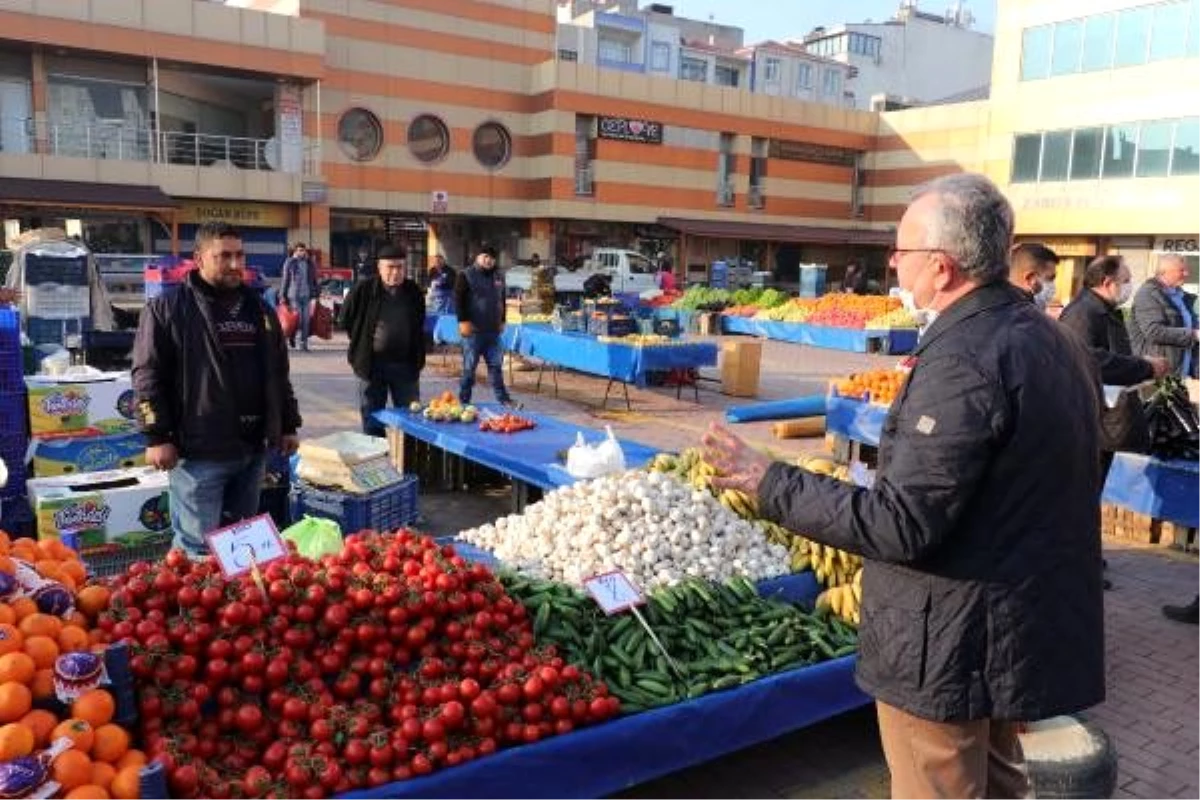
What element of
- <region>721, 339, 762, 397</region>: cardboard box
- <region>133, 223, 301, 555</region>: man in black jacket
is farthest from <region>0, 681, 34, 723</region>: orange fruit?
<region>721, 339, 762, 397</region>: cardboard box

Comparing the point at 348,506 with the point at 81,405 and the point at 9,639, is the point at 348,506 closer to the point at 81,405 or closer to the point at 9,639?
the point at 81,405

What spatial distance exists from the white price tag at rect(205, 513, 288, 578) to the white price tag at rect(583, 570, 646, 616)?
45.5 inches

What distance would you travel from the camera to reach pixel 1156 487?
6.36m

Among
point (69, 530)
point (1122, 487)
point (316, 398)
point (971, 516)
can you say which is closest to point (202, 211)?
point (316, 398)

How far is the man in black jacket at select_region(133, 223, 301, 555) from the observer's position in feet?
13.8

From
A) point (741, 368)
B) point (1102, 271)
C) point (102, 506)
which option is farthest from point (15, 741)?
point (741, 368)

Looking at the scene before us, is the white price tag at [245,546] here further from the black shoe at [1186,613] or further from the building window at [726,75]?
the building window at [726,75]

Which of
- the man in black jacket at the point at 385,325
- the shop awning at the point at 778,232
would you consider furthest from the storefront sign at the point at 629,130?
the man in black jacket at the point at 385,325

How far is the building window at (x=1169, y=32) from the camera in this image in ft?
96.8

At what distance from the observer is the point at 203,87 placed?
29.2 m

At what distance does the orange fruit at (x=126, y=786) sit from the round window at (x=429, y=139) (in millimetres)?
32105

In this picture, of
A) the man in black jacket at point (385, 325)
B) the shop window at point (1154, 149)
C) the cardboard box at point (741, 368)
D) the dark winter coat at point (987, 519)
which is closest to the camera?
the dark winter coat at point (987, 519)

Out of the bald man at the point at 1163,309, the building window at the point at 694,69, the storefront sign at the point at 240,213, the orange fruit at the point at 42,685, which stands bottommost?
the orange fruit at the point at 42,685

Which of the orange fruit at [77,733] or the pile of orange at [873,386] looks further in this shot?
the pile of orange at [873,386]
